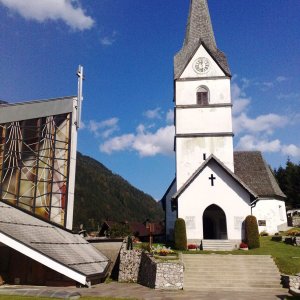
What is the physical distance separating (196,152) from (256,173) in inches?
362

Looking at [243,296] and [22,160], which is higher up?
[22,160]

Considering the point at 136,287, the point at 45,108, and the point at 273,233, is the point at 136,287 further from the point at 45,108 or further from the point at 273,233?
the point at 273,233

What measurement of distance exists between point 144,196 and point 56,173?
122788 millimetres

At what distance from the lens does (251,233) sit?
27.8 meters

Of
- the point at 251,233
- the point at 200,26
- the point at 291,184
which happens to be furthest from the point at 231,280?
the point at 291,184

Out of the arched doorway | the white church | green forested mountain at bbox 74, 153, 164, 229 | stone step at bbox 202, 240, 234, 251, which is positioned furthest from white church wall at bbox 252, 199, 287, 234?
green forested mountain at bbox 74, 153, 164, 229

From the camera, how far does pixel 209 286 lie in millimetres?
19188

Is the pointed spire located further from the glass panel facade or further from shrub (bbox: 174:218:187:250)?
shrub (bbox: 174:218:187:250)

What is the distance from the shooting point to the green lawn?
20.7 metres

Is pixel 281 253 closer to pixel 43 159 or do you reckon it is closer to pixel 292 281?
pixel 292 281

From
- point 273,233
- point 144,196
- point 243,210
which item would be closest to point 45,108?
point 243,210

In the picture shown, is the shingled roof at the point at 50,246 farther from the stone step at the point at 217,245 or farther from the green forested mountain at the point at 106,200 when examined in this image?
the green forested mountain at the point at 106,200

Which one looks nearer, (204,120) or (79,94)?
(79,94)

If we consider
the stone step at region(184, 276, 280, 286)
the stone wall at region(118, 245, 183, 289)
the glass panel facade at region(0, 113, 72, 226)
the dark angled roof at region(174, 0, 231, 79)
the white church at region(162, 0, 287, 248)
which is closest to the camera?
the stone wall at region(118, 245, 183, 289)
